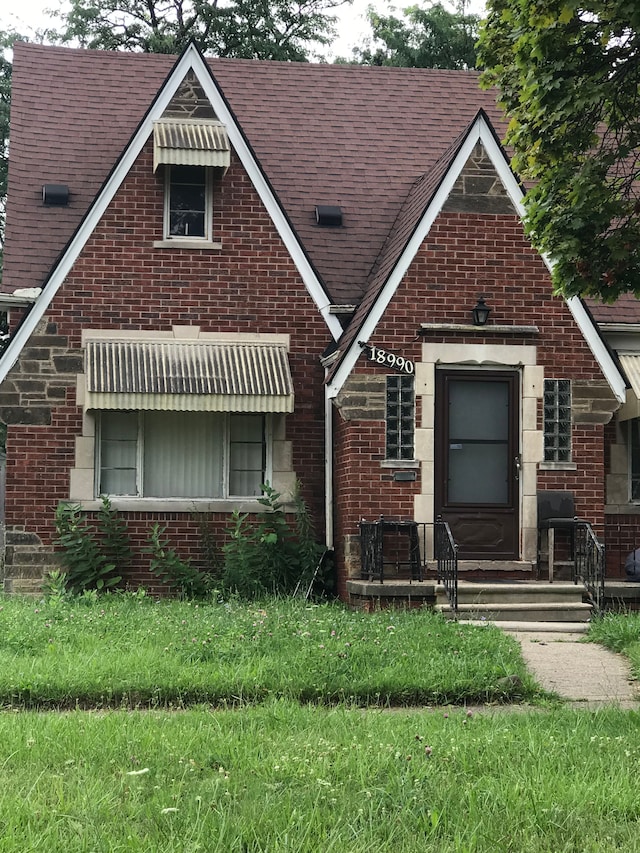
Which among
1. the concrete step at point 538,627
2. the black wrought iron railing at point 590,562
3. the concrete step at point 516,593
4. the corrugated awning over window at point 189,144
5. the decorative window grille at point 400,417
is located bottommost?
the concrete step at point 538,627

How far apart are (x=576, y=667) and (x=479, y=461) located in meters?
4.76

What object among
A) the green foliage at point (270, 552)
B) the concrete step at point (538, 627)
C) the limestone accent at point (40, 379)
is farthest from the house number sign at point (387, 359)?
the limestone accent at point (40, 379)

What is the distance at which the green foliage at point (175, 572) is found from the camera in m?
14.6

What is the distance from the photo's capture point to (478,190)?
14.1 m

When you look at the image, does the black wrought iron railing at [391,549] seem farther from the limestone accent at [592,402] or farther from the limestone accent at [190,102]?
the limestone accent at [190,102]

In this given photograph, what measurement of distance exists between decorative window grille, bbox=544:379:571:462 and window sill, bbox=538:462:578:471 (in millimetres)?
83

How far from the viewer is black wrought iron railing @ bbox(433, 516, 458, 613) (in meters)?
12.5

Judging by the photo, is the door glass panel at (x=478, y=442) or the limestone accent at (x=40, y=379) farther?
the limestone accent at (x=40, y=379)

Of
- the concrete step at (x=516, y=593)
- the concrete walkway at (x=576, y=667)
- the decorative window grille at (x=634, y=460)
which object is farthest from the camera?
the decorative window grille at (x=634, y=460)

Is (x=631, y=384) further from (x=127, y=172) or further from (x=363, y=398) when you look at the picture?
(x=127, y=172)

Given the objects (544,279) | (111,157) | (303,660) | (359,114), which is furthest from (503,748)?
(359,114)

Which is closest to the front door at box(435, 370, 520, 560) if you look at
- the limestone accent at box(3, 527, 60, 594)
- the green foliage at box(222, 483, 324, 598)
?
the green foliage at box(222, 483, 324, 598)

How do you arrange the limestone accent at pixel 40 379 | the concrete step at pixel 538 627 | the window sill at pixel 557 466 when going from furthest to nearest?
the limestone accent at pixel 40 379 < the window sill at pixel 557 466 < the concrete step at pixel 538 627

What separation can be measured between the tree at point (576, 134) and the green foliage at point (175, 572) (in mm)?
6910
